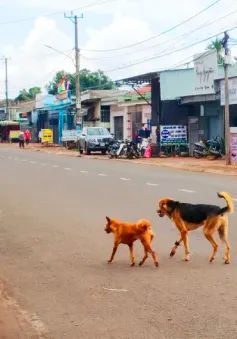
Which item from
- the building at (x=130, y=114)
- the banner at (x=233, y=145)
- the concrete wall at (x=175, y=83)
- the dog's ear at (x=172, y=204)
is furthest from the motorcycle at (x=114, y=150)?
the dog's ear at (x=172, y=204)

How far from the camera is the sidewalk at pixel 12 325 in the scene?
5.52m

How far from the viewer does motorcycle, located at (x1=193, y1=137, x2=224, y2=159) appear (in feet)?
108

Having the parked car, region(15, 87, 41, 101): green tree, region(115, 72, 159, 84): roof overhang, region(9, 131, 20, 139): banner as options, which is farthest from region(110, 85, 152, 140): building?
region(15, 87, 41, 101): green tree

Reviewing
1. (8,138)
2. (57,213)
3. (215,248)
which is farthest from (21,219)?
(8,138)

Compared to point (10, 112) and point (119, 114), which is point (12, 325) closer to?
point (119, 114)

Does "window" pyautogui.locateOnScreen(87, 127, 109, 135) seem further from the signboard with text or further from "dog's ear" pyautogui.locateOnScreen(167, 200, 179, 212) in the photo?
"dog's ear" pyautogui.locateOnScreen(167, 200, 179, 212)

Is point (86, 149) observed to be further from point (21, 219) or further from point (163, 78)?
point (21, 219)

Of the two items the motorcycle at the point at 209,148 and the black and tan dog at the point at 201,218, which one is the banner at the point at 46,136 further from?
the black and tan dog at the point at 201,218

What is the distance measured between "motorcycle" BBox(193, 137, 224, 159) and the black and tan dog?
972 inches

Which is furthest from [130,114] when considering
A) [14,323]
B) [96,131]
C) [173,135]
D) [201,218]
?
[14,323]

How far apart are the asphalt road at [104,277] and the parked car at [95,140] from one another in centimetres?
2553

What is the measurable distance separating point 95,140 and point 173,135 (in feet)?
18.7

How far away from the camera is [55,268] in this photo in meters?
8.23

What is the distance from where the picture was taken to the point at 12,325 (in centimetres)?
586
